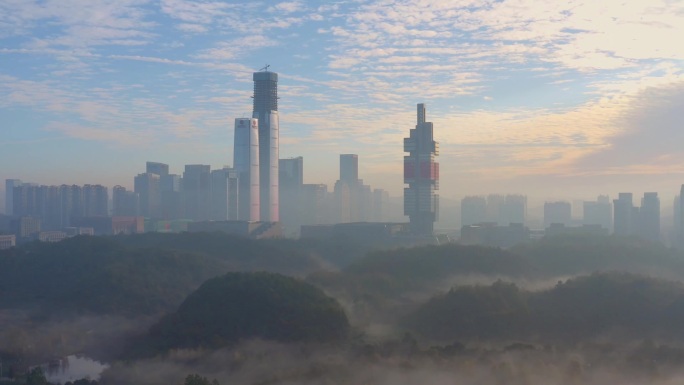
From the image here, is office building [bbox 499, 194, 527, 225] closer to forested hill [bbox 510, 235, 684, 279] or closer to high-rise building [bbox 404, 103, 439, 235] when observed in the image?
high-rise building [bbox 404, 103, 439, 235]

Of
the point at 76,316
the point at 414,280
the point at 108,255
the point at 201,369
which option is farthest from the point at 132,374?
the point at 108,255

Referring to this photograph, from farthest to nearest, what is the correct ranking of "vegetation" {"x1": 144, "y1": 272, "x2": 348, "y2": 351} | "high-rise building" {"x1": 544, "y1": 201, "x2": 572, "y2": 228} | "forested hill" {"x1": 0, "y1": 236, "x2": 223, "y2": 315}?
"high-rise building" {"x1": 544, "y1": 201, "x2": 572, "y2": 228} → "forested hill" {"x1": 0, "y1": 236, "x2": 223, "y2": 315} → "vegetation" {"x1": 144, "y1": 272, "x2": 348, "y2": 351}

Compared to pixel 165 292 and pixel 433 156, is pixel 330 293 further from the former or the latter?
pixel 433 156

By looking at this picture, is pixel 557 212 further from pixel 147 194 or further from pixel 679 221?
pixel 147 194

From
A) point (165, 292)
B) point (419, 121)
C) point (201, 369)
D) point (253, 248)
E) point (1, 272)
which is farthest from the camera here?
point (419, 121)

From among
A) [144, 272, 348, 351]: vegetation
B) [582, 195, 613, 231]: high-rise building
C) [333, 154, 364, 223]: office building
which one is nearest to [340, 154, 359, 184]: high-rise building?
[333, 154, 364, 223]: office building

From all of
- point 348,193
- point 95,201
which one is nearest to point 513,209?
point 348,193

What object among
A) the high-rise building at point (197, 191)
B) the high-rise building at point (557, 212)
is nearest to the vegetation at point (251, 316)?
the high-rise building at point (197, 191)

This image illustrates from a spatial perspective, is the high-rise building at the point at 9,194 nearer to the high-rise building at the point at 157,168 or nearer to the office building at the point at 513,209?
the high-rise building at the point at 157,168
